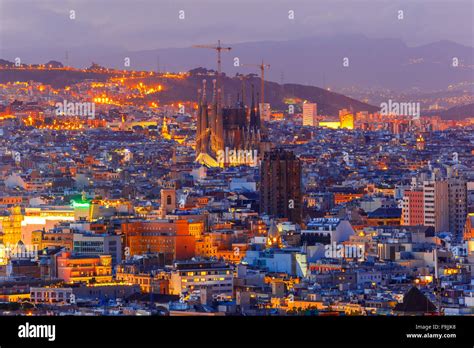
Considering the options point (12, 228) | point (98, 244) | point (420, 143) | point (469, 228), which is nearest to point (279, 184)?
point (12, 228)

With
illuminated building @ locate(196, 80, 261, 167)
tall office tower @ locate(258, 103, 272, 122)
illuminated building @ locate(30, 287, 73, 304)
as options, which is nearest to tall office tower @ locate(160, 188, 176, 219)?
illuminated building @ locate(30, 287, 73, 304)

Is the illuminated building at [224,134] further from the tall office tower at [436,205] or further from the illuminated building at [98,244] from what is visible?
the illuminated building at [98,244]

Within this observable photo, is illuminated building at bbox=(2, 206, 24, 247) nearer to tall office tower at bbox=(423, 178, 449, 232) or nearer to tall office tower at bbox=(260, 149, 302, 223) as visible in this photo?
tall office tower at bbox=(260, 149, 302, 223)

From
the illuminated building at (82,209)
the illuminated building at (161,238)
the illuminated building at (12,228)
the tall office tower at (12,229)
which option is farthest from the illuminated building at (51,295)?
the illuminated building at (82,209)

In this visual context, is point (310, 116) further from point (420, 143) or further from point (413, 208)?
point (413, 208)
